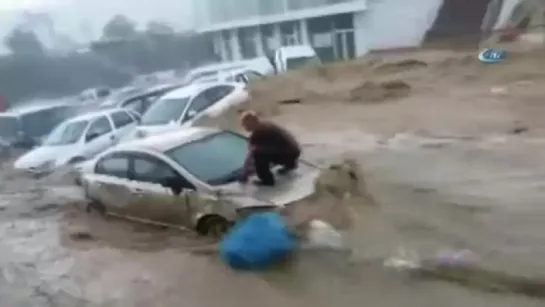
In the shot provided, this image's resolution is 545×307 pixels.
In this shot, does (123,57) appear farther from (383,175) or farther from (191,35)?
(383,175)

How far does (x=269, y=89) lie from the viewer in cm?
863

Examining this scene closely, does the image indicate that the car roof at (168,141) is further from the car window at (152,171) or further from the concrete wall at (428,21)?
the concrete wall at (428,21)

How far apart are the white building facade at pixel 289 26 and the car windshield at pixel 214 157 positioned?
8.95 feet

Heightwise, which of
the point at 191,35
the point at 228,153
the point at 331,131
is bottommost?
the point at 331,131

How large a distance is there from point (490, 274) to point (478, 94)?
4729mm

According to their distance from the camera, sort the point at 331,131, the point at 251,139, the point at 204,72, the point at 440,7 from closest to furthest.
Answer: the point at 251,139 → the point at 331,131 → the point at 204,72 → the point at 440,7

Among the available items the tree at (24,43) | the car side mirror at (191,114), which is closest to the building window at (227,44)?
the car side mirror at (191,114)

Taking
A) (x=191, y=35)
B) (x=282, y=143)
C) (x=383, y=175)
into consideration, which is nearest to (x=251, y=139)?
(x=282, y=143)

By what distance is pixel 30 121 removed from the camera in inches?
305

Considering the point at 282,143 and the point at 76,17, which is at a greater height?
the point at 76,17

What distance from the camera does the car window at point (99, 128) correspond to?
7.55 meters

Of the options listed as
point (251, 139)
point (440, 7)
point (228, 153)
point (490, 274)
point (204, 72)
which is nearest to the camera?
point (490, 274)

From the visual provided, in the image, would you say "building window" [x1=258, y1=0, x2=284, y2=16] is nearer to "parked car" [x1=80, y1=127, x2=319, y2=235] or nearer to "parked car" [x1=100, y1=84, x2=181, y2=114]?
"parked car" [x1=100, y1=84, x2=181, y2=114]

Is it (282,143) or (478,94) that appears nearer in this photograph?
(282,143)
